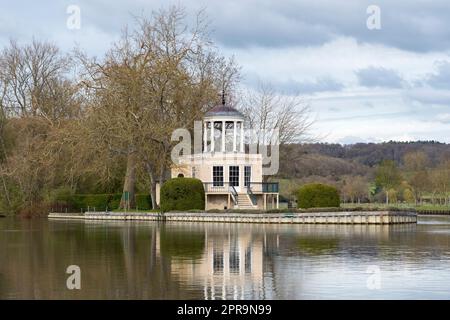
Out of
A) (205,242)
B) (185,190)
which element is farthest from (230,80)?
(205,242)

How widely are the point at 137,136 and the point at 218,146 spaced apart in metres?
9.43

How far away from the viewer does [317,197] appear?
56.5 m

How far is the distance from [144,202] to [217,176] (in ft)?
30.4

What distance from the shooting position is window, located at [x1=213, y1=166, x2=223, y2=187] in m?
60.7

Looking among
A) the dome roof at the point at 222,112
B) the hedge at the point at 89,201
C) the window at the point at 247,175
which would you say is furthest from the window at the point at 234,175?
the hedge at the point at 89,201

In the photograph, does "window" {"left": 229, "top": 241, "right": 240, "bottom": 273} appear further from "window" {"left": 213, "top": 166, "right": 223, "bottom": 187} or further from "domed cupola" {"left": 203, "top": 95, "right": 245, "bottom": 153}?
"domed cupola" {"left": 203, "top": 95, "right": 245, "bottom": 153}

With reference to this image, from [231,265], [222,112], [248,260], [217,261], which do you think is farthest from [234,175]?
[231,265]

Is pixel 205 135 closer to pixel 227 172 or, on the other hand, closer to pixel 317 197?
pixel 227 172

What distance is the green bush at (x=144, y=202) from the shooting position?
222ft

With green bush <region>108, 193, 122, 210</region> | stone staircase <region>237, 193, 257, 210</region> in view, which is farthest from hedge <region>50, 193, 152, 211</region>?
stone staircase <region>237, 193, 257, 210</region>

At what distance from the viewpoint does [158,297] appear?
1886 centimetres

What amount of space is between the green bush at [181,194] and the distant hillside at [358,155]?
47959 millimetres

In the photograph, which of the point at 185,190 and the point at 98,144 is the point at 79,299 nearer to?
the point at 185,190

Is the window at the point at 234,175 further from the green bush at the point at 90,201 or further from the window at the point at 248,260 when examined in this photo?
the window at the point at 248,260
